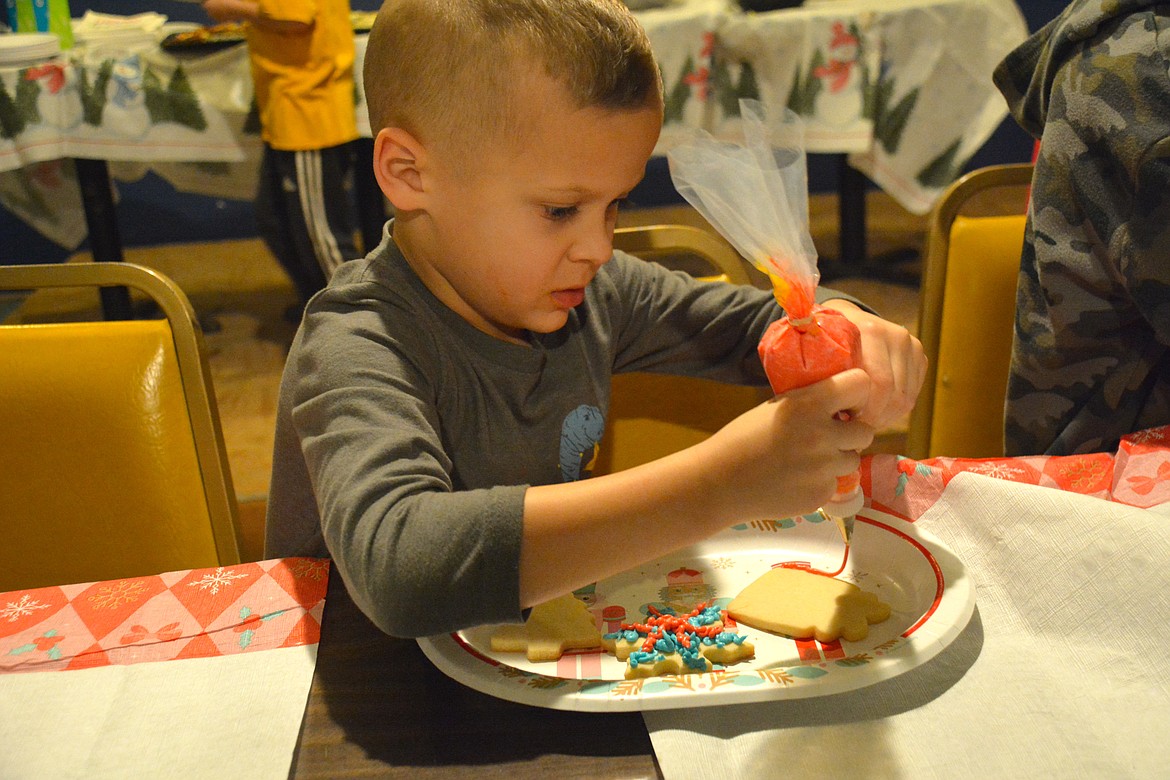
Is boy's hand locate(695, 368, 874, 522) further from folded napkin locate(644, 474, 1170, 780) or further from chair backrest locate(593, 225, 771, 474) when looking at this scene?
chair backrest locate(593, 225, 771, 474)

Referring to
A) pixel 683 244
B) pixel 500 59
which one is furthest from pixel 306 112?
pixel 500 59

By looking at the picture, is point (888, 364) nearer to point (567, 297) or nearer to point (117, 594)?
point (567, 297)

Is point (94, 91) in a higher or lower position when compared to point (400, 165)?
lower

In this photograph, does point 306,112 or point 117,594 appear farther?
point 306,112

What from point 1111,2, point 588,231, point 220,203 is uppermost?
point 1111,2

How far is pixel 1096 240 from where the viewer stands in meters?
0.98

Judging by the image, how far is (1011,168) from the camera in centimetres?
132

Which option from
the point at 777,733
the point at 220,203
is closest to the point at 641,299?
the point at 777,733

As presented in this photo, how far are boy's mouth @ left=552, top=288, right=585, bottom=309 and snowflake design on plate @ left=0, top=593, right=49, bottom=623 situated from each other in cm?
50

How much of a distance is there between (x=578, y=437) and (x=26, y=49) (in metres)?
2.44

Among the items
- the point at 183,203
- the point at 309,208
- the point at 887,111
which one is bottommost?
the point at 183,203

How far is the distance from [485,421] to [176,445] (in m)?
0.35

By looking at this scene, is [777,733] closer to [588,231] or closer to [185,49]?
[588,231]

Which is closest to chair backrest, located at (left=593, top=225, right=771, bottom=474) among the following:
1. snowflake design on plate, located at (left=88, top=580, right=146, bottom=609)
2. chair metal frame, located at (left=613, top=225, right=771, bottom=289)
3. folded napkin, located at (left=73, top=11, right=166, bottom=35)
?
chair metal frame, located at (left=613, top=225, right=771, bottom=289)
